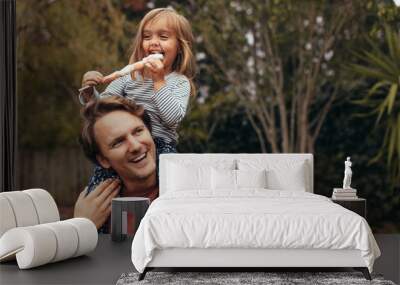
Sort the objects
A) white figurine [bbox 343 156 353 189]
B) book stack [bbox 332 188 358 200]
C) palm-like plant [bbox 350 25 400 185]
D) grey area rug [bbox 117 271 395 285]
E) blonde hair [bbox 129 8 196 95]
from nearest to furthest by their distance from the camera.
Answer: grey area rug [bbox 117 271 395 285] < book stack [bbox 332 188 358 200] < white figurine [bbox 343 156 353 189] < palm-like plant [bbox 350 25 400 185] < blonde hair [bbox 129 8 196 95]

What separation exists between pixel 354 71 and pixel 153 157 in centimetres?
251

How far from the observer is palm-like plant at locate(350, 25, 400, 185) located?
798 centimetres

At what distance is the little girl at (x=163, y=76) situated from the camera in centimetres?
804

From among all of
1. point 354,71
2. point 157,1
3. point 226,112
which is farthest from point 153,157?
point 354,71

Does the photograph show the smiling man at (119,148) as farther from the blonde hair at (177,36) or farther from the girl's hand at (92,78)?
the blonde hair at (177,36)

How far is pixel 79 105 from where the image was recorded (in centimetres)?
813

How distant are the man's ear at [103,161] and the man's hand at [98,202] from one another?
17cm

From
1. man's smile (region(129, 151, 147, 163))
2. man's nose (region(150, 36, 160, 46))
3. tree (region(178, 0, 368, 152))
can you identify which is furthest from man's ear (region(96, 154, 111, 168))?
tree (region(178, 0, 368, 152))

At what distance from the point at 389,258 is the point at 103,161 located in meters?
3.41

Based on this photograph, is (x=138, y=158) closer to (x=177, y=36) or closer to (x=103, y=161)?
(x=103, y=161)

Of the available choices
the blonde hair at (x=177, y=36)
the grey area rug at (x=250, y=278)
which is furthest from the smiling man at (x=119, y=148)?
the grey area rug at (x=250, y=278)

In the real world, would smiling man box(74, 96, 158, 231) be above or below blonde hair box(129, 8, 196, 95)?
below

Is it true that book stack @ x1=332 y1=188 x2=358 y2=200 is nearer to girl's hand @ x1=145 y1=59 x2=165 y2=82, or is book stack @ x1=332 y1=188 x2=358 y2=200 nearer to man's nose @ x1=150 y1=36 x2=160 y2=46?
girl's hand @ x1=145 y1=59 x2=165 y2=82

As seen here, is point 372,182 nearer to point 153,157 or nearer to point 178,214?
point 153,157
